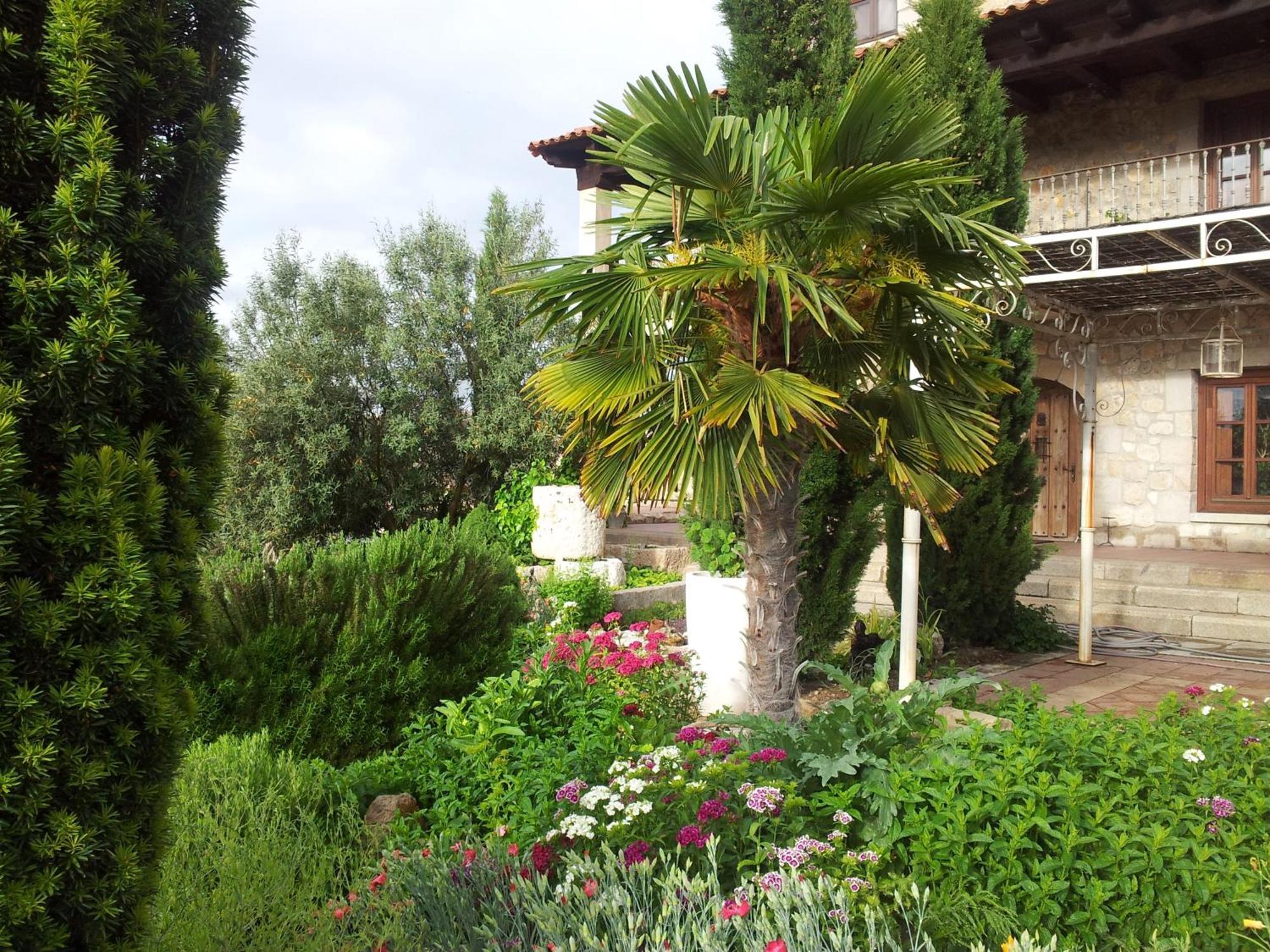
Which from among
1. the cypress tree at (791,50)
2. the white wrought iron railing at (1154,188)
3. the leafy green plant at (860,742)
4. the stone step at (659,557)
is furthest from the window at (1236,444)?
the leafy green plant at (860,742)

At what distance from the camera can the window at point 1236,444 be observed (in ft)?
34.9

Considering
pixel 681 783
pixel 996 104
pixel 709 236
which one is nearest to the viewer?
pixel 681 783

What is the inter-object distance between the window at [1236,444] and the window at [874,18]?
619cm

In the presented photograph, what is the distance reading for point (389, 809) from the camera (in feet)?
10.9

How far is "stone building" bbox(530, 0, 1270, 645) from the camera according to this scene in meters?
8.81

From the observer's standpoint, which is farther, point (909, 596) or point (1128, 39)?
point (1128, 39)

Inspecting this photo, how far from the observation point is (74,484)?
1715mm

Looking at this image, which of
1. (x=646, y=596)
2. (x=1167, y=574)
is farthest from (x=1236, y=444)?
(x=646, y=596)

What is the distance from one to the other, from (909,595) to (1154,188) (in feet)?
27.3

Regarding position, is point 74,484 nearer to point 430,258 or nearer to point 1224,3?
point 430,258

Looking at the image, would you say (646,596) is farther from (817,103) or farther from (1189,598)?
(1189,598)

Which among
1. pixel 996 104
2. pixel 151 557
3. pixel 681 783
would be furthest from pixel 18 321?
pixel 996 104

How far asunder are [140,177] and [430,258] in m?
8.71

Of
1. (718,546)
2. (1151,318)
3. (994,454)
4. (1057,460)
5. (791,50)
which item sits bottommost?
(718,546)
